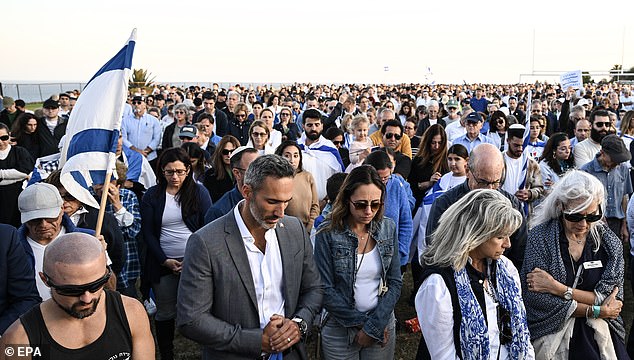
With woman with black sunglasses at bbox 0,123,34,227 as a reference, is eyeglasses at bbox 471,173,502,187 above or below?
above

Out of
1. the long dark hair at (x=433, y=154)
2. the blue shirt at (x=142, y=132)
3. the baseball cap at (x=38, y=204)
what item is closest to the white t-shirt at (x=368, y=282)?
the baseball cap at (x=38, y=204)

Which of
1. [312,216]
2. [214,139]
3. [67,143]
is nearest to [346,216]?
[312,216]

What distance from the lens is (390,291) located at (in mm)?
4008

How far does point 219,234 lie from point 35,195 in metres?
1.32

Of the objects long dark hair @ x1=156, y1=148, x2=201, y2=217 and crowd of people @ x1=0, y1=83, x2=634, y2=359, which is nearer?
crowd of people @ x1=0, y1=83, x2=634, y2=359

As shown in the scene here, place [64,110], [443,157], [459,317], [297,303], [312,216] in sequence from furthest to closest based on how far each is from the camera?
[64,110]
[443,157]
[312,216]
[297,303]
[459,317]

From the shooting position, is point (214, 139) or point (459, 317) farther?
point (214, 139)

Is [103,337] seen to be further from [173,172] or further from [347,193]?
[173,172]

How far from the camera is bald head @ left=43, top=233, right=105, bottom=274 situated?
2.38 metres

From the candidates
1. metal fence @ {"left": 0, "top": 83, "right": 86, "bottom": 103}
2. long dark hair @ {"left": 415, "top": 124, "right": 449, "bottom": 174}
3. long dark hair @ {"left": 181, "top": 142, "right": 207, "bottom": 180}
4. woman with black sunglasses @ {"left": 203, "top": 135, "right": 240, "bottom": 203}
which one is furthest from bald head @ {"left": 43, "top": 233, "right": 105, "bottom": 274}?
metal fence @ {"left": 0, "top": 83, "right": 86, "bottom": 103}

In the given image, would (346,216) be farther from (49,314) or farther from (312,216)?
(49,314)

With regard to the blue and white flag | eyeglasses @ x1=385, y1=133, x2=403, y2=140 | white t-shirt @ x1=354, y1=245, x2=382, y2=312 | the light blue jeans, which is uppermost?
the blue and white flag

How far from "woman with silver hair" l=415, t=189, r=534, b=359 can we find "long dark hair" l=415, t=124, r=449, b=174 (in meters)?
4.06

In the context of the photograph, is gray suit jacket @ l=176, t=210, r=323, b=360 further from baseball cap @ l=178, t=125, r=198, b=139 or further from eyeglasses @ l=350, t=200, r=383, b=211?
baseball cap @ l=178, t=125, r=198, b=139
